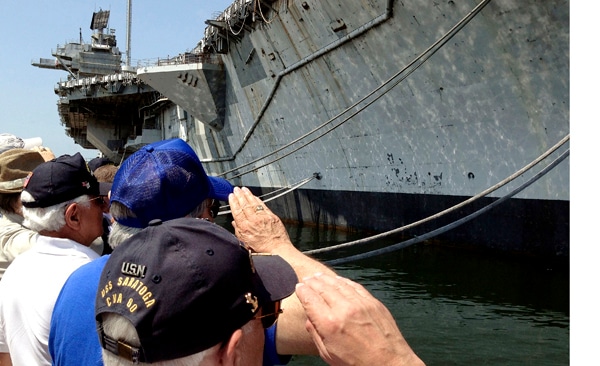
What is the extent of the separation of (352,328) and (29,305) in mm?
1134

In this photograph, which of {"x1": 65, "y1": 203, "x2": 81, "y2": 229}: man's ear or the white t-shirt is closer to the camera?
the white t-shirt

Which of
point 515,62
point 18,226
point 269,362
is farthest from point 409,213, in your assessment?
point 269,362

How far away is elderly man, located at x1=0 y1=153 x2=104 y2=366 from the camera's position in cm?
166

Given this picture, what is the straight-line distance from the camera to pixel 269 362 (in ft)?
4.40

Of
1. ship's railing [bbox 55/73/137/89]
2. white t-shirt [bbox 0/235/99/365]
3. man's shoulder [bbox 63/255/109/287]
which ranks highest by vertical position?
ship's railing [bbox 55/73/137/89]

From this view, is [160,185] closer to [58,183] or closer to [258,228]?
[258,228]

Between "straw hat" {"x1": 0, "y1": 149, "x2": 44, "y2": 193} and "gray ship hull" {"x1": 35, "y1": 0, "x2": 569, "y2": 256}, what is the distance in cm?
546

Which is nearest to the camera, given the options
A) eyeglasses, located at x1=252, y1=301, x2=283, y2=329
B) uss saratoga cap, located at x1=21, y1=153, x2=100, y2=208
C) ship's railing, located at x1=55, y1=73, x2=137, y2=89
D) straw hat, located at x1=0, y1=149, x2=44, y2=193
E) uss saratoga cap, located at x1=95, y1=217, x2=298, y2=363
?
uss saratoga cap, located at x1=95, y1=217, x2=298, y2=363

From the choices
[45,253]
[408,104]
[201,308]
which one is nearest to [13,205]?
[45,253]


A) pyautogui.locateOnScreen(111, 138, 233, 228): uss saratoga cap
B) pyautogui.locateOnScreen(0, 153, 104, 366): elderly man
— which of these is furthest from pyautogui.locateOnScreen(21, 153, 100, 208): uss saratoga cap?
pyautogui.locateOnScreen(111, 138, 233, 228): uss saratoga cap

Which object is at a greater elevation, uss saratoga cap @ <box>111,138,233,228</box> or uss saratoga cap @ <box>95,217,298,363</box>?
uss saratoga cap @ <box>111,138,233,228</box>

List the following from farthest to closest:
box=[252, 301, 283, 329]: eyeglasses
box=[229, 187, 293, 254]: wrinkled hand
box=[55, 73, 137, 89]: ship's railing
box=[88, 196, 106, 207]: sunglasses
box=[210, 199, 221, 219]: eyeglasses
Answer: box=[55, 73, 137, 89]: ship's railing
box=[88, 196, 106, 207]: sunglasses
box=[210, 199, 221, 219]: eyeglasses
box=[229, 187, 293, 254]: wrinkled hand
box=[252, 301, 283, 329]: eyeglasses

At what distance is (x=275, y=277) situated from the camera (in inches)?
46.0

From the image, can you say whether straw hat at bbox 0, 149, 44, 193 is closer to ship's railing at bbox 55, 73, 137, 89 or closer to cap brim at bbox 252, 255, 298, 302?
cap brim at bbox 252, 255, 298, 302
